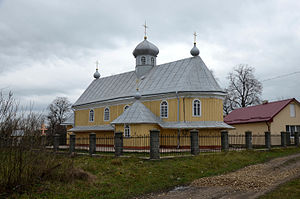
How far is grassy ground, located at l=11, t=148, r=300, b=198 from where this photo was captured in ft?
25.9

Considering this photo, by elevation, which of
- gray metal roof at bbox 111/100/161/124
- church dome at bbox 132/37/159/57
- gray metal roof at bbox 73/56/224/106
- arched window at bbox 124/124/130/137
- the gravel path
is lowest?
the gravel path

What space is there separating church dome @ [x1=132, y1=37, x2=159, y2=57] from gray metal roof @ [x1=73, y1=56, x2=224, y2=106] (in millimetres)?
1773

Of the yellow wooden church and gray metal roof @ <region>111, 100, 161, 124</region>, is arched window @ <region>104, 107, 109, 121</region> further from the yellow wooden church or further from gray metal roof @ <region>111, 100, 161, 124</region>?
gray metal roof @ <region>111, 100, 161, 124</region>

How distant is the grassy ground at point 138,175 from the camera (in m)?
7.90

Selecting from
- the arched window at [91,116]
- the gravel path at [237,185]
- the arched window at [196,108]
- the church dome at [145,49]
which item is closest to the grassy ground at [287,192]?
the gravel path at [237,185]

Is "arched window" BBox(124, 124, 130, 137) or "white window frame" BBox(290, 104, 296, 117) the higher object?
"white window frame" BBox(290, 104, 296, 117)

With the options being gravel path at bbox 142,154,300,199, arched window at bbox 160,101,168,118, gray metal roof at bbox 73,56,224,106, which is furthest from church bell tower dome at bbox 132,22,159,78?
gravel path at bbox 142,154,300,199

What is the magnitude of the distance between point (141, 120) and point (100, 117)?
7.51 meters

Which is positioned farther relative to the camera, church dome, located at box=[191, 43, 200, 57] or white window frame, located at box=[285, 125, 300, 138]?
white window frame, located at box=[285, 125, 300, 138]

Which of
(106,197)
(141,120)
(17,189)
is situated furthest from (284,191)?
(141,120)

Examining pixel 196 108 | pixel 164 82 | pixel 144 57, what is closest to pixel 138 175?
pixel 196 108

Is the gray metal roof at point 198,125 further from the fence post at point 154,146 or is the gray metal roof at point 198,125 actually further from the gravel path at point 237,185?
the gravel path at point 237,185

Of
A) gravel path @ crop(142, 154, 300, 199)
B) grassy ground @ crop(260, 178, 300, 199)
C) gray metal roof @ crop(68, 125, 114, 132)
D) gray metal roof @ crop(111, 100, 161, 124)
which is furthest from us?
gray metal roof @ crop(68, 125, 114, 132)

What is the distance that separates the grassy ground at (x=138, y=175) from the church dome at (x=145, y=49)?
45.6ft
